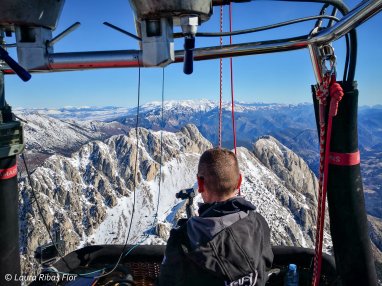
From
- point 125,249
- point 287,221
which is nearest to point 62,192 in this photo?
point 287,221

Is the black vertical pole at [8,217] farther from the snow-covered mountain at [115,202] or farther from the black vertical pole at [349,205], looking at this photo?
the snow-covered mountain at [115,202]

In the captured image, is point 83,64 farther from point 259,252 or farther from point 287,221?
point 287,221

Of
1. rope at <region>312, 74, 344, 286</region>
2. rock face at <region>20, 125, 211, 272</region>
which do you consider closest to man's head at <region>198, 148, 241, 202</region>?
rope at <region>312, 74, 344, 286</region>

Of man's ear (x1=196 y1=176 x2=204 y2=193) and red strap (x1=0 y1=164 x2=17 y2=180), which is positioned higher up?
red strap (x1=0 y1=164 x2=17 y2=180)

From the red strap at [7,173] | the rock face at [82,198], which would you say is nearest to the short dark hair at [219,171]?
the red strap at [7,173]

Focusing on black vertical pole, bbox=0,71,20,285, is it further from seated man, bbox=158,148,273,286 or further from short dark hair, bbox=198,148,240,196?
short dark hair, bbox=198,148,240,196

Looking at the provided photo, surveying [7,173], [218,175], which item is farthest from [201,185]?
[7,173]

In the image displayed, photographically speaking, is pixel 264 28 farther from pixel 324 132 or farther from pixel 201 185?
pixel 201 185
